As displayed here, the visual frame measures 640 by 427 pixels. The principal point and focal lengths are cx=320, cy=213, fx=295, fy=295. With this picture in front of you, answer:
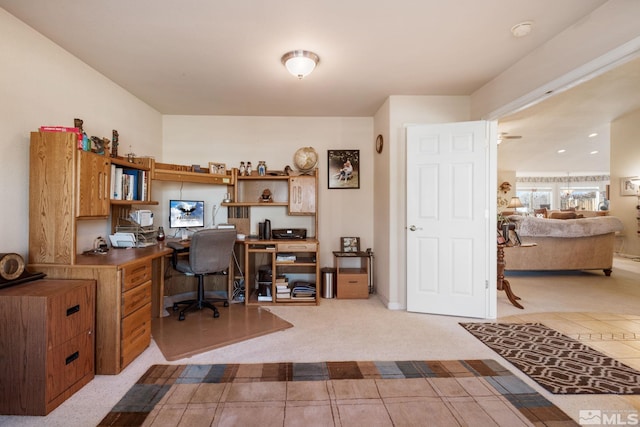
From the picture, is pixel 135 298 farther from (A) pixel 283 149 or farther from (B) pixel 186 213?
(A) pixel 283 149

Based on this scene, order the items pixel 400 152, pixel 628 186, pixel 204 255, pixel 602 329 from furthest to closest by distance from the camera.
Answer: pixel 628 186
pixel 400 152
pixel 204 255
pixel 602 329

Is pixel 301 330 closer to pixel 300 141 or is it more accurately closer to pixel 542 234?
pixel 300 141

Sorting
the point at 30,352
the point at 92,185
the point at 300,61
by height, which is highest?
the point at 300,61

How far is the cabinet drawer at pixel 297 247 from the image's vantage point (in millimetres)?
3564

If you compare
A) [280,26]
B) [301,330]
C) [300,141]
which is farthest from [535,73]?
[301,330]

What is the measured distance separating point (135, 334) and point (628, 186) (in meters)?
8.74

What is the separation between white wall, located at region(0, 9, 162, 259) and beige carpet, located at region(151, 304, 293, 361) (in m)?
1.08

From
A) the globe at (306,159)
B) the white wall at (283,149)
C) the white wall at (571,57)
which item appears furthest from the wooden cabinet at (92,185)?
the white wall at (571,57)

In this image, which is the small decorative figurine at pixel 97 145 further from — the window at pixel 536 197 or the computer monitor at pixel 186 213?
the window at pixel 536 197

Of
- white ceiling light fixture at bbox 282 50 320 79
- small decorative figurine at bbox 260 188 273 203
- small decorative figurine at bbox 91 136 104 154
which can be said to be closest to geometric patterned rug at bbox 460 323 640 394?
small decorative figurine at bbox 260 188 273 203

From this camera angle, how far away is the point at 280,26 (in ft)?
6.95

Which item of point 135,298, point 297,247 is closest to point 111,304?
point 135,298

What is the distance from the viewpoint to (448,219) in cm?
316

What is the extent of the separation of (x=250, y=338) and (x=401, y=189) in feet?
7.35
